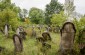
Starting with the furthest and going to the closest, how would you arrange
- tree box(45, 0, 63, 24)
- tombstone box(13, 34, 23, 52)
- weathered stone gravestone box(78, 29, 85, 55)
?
tree box(45, 0, 63, 24) → tombstone box(13, 34, 23, 52) → weathered stone gravestone box(78, 29, 85, 55)

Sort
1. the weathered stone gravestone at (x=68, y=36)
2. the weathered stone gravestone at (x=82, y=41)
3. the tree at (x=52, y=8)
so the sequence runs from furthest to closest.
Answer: the tree at (x=52, y=8)
the weathered stone gravestone at (x=68, y=36)
the weathered stone gravestone at (x=82, y=41)

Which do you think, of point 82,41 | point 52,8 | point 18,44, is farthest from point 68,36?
point 52,8

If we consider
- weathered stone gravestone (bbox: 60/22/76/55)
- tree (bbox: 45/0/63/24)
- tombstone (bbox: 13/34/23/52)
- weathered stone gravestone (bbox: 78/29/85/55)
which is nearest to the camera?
weathered stone gravestone (bbox: 78/29/85/55)

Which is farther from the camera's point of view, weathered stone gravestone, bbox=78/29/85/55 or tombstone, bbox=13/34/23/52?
tombstone, bbox=13/34/23/52

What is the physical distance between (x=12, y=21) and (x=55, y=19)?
13.5 metres

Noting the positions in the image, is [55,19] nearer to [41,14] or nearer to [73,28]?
[41,14]

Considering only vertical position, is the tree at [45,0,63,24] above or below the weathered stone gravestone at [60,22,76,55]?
above

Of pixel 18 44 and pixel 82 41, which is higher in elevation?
pixel 82 41

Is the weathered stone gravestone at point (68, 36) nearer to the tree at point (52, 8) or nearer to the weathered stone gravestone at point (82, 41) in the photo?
the weathered stone gravestone at point (82, 41)

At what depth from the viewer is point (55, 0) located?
205ft

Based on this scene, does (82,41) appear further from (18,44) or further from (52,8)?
(52,8)

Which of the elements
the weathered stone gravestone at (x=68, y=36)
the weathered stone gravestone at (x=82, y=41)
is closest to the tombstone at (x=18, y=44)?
the weathered stone gravestone at (x=68, y=36)

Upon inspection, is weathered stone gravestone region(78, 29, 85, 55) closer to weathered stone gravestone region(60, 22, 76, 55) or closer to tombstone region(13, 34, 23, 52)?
weathered stone gravestone region(60, 22, 76, 55)

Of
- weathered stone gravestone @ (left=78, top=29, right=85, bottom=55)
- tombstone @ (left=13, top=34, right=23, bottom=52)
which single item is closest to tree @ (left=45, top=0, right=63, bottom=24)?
tombstone @ (left=13, top=34, right=23, bottom=52)
